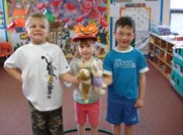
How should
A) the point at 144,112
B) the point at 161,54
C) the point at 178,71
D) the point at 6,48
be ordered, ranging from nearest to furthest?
the point at 144,112 < the point at 178,71 < the point at 161,54 < the point at 6,48

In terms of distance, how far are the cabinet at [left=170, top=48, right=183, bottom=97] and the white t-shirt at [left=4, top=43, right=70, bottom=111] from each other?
173 centimetres

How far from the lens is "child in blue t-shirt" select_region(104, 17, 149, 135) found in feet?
4.62

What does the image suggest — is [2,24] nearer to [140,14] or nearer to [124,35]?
[140,14]

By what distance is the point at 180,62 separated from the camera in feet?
8.96

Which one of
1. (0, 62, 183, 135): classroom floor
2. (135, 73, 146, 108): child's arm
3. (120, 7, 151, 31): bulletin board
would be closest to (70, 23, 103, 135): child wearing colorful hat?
(135, 73, 146, 108): child's arm

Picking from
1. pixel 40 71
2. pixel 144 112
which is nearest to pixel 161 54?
pixel 144 112

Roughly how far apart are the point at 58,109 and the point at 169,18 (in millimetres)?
3457

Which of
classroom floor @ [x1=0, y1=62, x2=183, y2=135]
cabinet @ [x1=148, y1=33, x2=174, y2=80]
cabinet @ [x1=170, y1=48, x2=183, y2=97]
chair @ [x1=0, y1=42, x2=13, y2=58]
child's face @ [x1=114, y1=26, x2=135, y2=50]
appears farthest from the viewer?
chair @ [x1=0, y1=42, x2=13, y2=58]

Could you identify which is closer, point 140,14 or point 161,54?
point 161,54

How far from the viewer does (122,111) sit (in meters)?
1.52

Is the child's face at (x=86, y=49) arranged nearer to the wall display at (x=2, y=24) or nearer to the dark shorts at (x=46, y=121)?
the dark shorts at (x=46, y=121)

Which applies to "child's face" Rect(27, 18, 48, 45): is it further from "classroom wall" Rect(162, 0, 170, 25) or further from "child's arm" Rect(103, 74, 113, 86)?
"classroom wall" Rect(162, 0, 170, 25)

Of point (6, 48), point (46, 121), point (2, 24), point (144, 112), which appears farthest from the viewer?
point (2, 24)

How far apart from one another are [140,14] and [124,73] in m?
3.08
